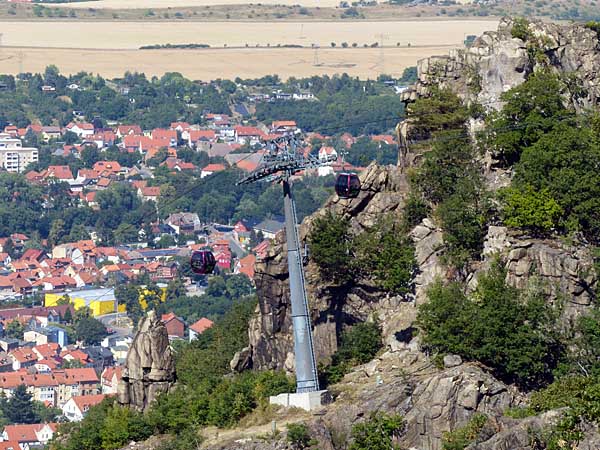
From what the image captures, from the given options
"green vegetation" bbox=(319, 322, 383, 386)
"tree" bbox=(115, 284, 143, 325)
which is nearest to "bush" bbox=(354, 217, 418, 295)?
"green vegetation" bbox=(319, 322, 383, 386)

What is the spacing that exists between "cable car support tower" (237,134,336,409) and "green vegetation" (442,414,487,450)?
4775 millimetres

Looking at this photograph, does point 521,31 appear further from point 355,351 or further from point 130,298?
point 130,298

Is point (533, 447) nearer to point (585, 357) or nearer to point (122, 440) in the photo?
point (585, 357)

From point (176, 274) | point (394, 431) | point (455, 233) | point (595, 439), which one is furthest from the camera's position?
point (176, 274)

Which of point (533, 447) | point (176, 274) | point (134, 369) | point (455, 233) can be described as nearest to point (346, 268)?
point (455, 233)

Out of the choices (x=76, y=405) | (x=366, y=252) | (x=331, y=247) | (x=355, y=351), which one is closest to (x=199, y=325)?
(x=76, y=405)

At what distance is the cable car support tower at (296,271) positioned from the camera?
58750 millimetres

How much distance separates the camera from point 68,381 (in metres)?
148

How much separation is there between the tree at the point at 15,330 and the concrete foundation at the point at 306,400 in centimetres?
11093

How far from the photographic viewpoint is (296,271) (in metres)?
59.2

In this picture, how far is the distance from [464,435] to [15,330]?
117 meters

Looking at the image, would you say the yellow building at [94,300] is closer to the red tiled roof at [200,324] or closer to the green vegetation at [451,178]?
the red tiled roof at [200,324]

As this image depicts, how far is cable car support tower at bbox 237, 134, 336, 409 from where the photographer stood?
58.8 metres

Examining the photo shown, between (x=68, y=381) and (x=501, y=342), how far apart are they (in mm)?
93188
